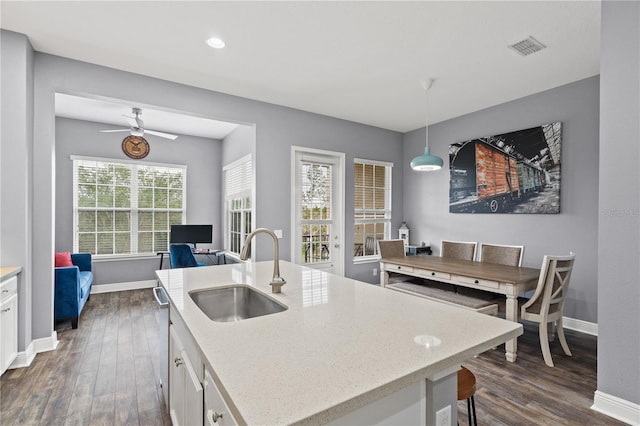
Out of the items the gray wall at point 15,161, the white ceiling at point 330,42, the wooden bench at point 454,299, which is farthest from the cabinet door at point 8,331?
the wooden bench at point 454,299

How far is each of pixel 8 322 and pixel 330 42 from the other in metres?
3.49

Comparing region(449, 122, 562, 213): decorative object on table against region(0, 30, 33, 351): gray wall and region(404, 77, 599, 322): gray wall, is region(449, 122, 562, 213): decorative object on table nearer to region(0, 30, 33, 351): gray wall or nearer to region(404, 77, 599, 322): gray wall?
region(404, 77, 599, 322): gray wall

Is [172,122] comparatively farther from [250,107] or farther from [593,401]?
[593,401]

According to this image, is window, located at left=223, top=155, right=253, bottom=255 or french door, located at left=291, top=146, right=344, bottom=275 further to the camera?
window, located at left=223, top=155, right=253, bottom=255

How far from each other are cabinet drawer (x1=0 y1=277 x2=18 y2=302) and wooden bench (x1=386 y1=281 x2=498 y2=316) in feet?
11.6

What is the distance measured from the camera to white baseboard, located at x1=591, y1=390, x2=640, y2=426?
198 cm

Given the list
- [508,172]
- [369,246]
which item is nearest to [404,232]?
[369,246]

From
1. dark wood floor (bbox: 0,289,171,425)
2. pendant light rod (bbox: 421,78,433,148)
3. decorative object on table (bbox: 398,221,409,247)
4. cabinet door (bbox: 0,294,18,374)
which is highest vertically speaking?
pendant light rod (bbox: 421,78,433,148)

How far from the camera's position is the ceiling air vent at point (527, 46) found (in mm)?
2742

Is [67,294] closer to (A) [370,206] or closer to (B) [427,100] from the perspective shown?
(A) [370,206]

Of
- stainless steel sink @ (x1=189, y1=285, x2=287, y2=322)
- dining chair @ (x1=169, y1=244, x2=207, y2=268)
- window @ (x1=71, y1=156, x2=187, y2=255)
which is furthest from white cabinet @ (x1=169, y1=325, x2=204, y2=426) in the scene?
window @ (x1=71, y1=156, x2=187, y2=255)

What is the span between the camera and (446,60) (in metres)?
3.10

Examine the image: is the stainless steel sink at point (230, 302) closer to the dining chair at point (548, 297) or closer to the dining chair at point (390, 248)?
the dining chair at point (548, 297)

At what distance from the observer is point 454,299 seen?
3154 mm
